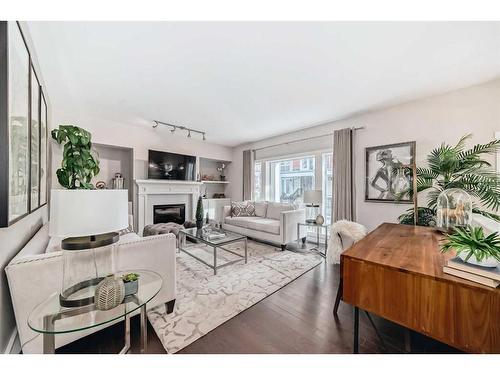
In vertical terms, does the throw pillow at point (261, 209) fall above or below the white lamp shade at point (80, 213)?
below

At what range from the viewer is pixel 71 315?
102 cm

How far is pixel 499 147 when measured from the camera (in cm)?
230

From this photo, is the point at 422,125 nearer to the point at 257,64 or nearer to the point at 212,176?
the point at 257,64

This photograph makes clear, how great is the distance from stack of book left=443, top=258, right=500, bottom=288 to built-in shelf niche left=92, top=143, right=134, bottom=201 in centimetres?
491

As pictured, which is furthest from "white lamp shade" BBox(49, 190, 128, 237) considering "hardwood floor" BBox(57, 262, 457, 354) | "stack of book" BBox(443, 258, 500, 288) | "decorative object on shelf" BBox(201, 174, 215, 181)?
"decorative object on shelf" BBox(201, 174, 215, 181)

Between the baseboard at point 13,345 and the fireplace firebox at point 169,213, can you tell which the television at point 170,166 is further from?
the baseboard at point 13,345

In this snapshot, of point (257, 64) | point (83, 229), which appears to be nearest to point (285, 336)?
point (83, 229)

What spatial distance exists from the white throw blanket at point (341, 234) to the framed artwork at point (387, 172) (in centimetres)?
144

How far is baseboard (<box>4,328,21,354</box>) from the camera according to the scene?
1160 millimetres

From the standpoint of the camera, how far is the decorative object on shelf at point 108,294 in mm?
1049

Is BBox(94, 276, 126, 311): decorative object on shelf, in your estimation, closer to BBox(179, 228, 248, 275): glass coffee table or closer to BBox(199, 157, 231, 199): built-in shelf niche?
BBox(179, 228, 248, 275): glass coffee table

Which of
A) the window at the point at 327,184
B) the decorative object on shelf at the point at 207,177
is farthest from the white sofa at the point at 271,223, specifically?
the decorative object on shelf at the point at 207,177
